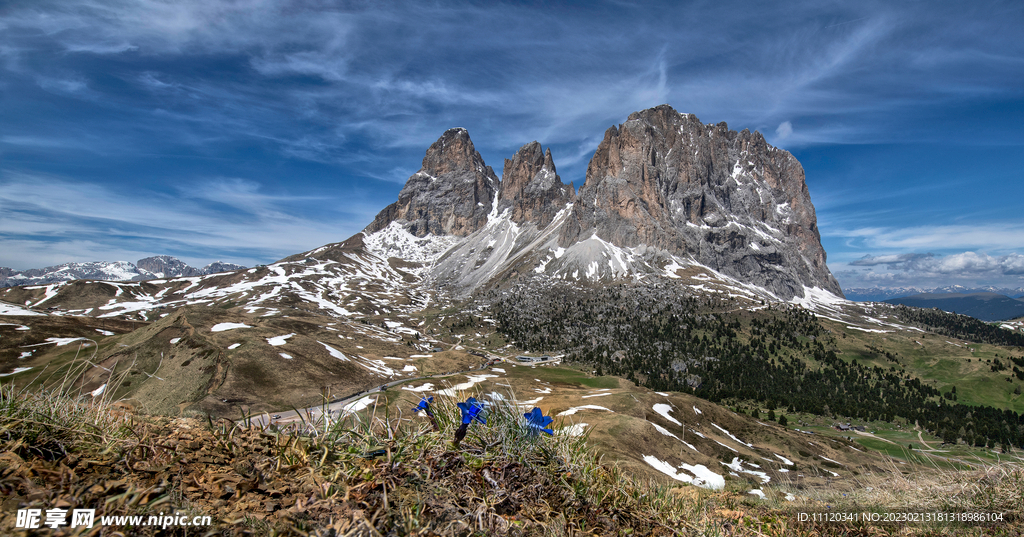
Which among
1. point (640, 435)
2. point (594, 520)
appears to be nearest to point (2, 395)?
point (594, 520)

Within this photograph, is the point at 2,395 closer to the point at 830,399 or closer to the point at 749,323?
the point at 830,399

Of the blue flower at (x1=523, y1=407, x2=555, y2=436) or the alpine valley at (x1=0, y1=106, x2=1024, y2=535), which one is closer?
the blue flower at (x1=523, y1=407, x2=555, y2=436)

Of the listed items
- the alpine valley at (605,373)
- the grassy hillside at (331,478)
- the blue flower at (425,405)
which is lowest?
the alpine valley at (605,373)

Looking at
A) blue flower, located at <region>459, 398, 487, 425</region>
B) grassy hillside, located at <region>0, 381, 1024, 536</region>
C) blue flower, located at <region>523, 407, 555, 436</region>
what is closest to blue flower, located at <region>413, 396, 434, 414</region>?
grassy hillside, located at <region>0, 381, 1024, 536</region>

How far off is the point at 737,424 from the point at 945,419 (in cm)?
12287

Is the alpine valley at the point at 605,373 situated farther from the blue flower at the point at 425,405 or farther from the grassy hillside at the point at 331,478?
the grassy hillside at the point at 331,478

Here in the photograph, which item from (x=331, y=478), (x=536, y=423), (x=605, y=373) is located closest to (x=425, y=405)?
(x=536, y=423)

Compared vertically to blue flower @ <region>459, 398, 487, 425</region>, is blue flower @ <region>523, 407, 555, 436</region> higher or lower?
lower

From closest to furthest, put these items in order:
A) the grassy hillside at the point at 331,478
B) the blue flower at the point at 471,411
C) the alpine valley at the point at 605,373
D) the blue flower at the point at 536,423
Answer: the grassy hillside at the point at 331,478 → the blue flower at the point at 471,411 → the blue flower at the point at 536,423 → the alpine valley at the point at 605,373

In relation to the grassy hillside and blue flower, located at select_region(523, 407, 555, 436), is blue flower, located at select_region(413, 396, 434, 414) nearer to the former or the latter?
the grassy hillside

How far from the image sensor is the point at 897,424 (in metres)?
122

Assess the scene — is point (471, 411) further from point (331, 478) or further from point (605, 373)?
point (605, 373)

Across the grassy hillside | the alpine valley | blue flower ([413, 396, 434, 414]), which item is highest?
blue flower ([413, 396, 434, 414])

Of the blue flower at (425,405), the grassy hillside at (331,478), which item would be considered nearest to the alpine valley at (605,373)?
the blue flower at (425,405)
